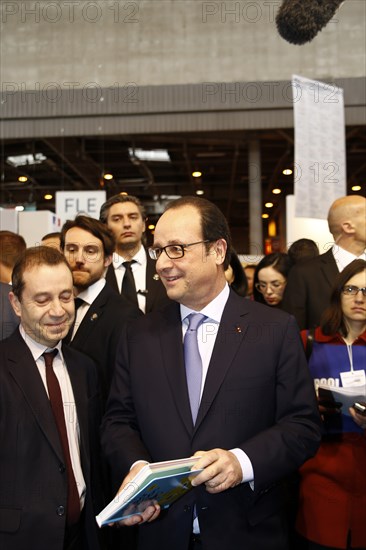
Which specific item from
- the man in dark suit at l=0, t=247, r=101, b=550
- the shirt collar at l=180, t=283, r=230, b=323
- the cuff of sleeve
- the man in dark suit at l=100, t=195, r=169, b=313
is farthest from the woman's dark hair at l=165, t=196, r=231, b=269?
the man in dark suit at l=100, t=195, r=169, b=313

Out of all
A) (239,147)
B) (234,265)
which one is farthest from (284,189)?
(234,265)

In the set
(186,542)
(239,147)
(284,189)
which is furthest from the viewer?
(284,189)

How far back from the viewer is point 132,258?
349 centimetres

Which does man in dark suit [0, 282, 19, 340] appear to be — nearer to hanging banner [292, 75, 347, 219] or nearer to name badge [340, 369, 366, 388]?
name badge [340, 369, 366, 388]

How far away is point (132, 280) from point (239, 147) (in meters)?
7.77

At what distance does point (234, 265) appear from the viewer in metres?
3.53

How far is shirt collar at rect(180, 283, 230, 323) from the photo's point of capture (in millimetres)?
2010

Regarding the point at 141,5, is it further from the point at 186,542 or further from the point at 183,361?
the point at 186,542

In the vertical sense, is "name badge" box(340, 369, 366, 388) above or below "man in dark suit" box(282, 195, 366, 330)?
below

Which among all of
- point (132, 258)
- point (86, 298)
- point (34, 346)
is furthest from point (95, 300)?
point (132, 258)

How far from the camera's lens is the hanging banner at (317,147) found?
435 centimetres

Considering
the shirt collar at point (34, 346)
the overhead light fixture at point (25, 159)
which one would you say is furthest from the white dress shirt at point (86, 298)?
the overhead light fixture at point (25, 159)

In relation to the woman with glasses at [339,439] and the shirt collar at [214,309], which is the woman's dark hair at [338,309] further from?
the shirt collar at [214,309]

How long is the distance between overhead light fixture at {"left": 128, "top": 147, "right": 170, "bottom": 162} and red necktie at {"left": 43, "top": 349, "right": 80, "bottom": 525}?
9042 millimetres
